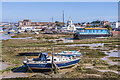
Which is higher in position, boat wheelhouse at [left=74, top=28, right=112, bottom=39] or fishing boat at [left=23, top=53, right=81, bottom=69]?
boat wheelhouse at [left=74, top=28, right=112, bottom=39]

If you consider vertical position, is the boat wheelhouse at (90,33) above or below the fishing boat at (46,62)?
above

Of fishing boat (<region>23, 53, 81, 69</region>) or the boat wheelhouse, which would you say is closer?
fishing boat (<region>23, 53, 81, 69</region>)

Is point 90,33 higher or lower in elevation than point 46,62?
higher

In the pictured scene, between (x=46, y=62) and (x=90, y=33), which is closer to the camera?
(x=46, y=62)

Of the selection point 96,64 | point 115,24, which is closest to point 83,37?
point 96,64

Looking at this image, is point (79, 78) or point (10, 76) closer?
point (79, 78)

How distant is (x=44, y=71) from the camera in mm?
16891

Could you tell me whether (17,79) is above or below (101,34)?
below

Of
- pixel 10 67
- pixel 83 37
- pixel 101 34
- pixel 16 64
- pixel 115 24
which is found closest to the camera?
pixel 10 67

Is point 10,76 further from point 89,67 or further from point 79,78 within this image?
point 89,67

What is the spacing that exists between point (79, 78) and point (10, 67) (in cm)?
816

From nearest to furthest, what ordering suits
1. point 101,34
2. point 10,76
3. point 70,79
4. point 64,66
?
point 70,79 → point 10,76 → point 64,66 → point 101,34

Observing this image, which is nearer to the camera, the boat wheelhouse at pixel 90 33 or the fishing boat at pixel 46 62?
the fishing boat at pixel 46 62

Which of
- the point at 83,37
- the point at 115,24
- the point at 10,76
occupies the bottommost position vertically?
the point at 10,76
